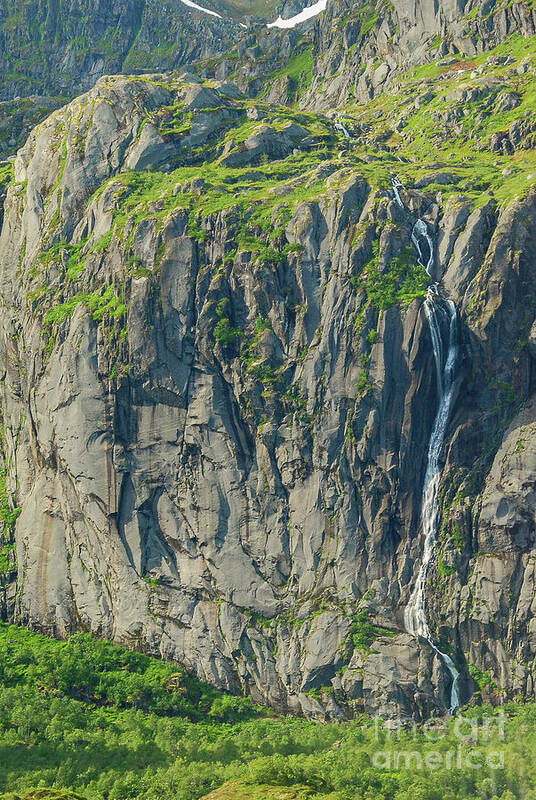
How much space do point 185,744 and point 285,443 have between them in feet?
97.8

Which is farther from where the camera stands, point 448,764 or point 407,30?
point 407,30

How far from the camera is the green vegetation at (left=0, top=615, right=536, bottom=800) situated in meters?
71.0

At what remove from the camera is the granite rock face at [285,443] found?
8981cm

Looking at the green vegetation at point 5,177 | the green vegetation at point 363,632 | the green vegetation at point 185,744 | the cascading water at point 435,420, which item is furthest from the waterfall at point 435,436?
the green vegetation at point 5,177

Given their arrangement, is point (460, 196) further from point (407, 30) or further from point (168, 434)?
point (407, 30)

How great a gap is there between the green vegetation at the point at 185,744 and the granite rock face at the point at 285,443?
14.0ft

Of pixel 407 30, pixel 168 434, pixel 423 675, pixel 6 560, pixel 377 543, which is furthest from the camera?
pixel 407 30

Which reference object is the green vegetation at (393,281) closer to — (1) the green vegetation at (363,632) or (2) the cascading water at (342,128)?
(1) the green vegetation at (363,632)

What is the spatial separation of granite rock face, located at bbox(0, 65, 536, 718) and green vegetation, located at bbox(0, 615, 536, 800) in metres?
4.26

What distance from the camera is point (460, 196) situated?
335 feet

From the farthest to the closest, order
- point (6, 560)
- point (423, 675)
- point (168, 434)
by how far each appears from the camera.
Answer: point (6, 560) < point (168, 434) < point (423, 675)

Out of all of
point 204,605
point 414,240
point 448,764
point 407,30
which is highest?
point 407,30

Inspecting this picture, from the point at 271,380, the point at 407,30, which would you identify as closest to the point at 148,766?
the point at 271,380

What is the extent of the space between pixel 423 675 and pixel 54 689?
33.3 meters
